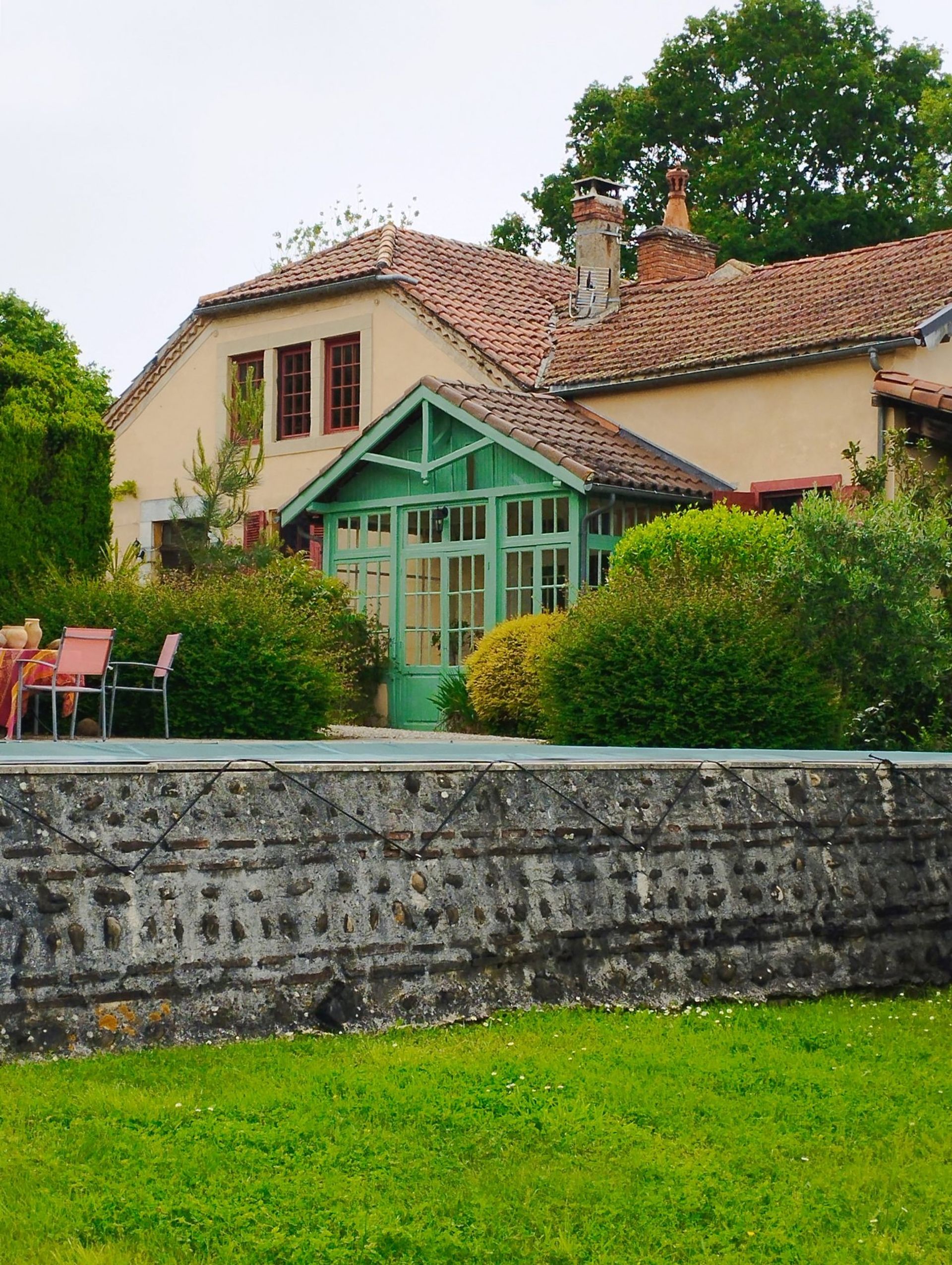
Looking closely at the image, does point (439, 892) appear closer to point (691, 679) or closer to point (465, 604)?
point (691, 679)

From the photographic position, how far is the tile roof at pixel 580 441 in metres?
17.0

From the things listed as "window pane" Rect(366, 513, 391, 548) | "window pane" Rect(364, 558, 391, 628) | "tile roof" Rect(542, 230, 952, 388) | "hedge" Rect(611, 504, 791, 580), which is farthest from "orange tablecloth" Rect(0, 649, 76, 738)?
"tile roof" Rect(542, 230, 952, 388)

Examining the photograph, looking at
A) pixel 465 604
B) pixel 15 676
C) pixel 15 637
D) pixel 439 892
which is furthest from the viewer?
pixel 465 604

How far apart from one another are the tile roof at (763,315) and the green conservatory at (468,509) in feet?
3.57

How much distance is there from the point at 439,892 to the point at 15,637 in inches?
281

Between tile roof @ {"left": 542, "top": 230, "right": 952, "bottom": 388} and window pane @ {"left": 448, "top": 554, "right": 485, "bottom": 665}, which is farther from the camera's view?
window pane @ {"left": 448, "top": 554, "right": 485, "bottom": 665}

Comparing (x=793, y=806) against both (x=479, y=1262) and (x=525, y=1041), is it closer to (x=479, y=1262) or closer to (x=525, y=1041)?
(x=525, y=1041)

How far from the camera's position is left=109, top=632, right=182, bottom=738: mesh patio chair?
13.5 metres

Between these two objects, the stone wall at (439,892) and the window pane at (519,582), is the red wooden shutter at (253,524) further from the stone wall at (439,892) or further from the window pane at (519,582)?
the stone wall at (439,892)

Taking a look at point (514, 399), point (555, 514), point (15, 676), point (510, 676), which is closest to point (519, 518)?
point (555, 514)

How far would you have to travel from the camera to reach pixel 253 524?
2250 centimetres

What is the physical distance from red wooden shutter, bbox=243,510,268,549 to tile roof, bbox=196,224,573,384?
287 cm

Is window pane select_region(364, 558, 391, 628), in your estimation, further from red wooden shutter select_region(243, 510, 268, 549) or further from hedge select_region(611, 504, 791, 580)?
hedge select_region(611, 504, 791, 580)

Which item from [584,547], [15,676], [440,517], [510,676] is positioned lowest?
[15,676]
